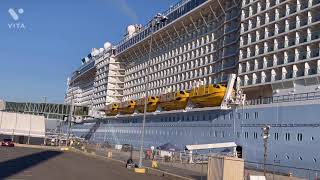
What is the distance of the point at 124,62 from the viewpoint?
9812 cm

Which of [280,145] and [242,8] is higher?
[242,8]

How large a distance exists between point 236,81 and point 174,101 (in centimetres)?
1307

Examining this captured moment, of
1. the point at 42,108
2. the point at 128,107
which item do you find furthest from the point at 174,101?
the point at 42,108

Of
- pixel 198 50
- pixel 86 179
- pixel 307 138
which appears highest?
pixel 198 50

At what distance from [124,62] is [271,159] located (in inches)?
2450

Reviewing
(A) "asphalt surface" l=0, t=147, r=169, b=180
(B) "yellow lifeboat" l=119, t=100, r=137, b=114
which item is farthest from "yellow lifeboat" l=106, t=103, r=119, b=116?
(A) "asphalt surface" l=0, t=147, r=169, b=180

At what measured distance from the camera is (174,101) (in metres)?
60.2

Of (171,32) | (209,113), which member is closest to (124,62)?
(171,32)

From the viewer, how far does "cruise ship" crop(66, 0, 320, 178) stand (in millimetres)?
37797

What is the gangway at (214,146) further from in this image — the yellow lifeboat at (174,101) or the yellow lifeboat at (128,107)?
the yellow lifeboat at (128,107)

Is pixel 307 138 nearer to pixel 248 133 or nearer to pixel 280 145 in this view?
pixel 280 145

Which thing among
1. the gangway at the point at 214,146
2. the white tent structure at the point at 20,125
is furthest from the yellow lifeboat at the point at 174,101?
the white tent structure at the point at 20,125

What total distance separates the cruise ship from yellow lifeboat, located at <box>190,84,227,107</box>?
0.36 feet

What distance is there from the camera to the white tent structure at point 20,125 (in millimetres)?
83125
